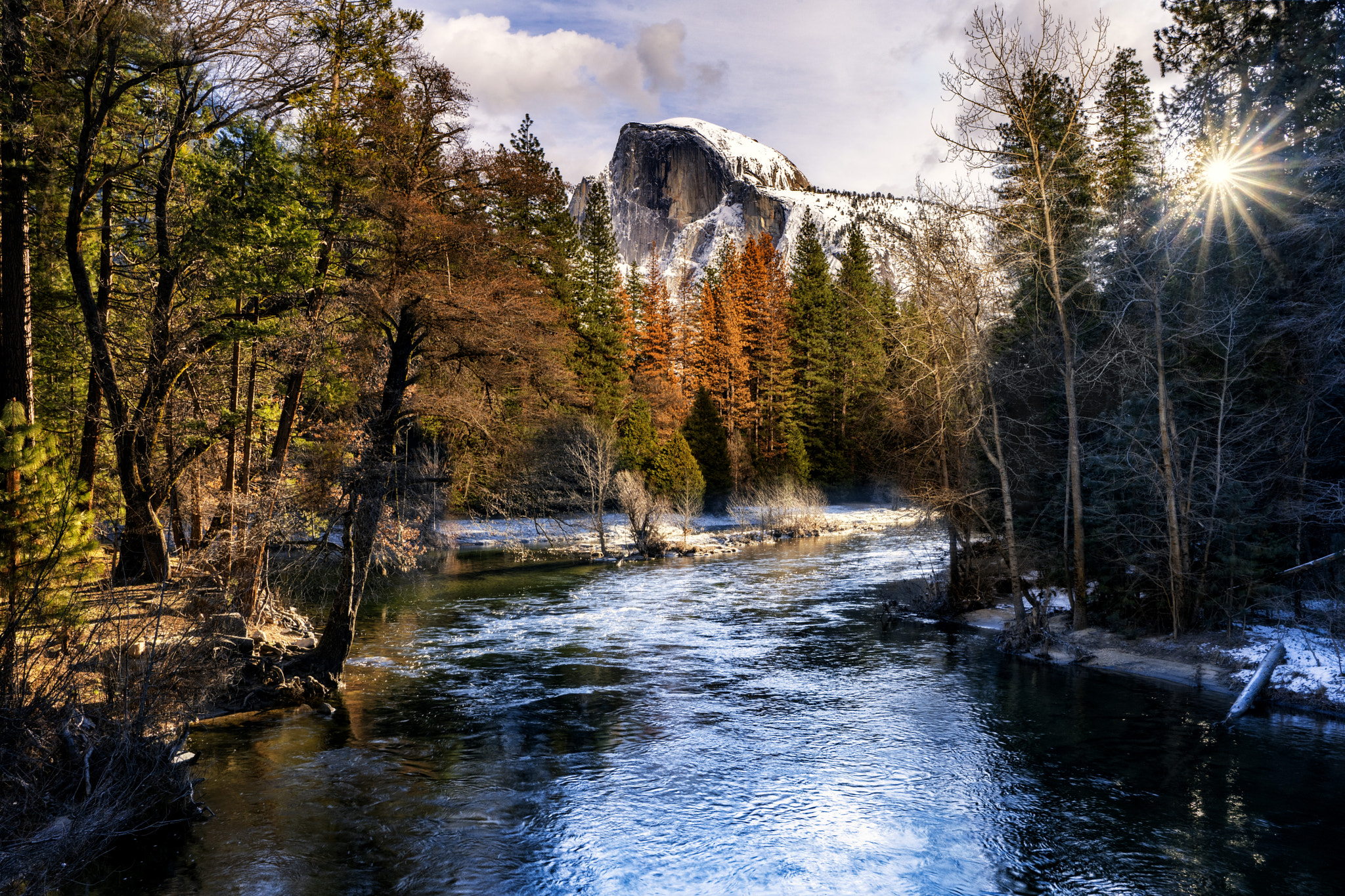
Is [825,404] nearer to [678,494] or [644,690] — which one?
[678,494]

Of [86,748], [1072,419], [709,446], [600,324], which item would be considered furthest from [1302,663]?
[600,324]

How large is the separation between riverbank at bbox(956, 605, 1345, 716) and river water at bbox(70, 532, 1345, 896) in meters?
0.66

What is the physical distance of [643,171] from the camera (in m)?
174

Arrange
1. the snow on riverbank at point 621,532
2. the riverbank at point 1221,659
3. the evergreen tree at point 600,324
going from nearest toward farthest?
the riverbank at point 1221,659, the snow on riverbank at point 621,532, the evergreen tree at point 600,324

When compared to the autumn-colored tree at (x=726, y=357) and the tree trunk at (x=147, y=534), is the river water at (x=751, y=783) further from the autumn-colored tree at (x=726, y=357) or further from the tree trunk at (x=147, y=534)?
the autumn-colored tree at (x=726, y=357)

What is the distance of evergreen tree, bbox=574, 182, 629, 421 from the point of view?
144 feet

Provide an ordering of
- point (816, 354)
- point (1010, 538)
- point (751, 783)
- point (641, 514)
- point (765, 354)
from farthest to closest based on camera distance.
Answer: point (816, 354) → point (765, 354) → point (641, 514) → point (1010, 538) → point (751, 783)

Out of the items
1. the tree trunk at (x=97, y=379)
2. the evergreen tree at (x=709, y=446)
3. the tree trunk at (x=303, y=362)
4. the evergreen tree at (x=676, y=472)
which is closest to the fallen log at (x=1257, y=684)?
the tree trunk at (x=303, y=362)

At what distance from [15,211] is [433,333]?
6391mm

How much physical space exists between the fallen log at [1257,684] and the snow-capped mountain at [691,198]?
5843 inches

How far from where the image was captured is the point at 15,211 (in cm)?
1145

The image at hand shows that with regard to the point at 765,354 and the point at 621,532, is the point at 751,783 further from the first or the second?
the point at 765,354

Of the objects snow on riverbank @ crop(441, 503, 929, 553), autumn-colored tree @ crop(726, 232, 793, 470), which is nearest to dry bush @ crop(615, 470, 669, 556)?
snow on riverbank @ crop(441, 503, 929, 553)

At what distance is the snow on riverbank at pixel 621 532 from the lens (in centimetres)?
3425
